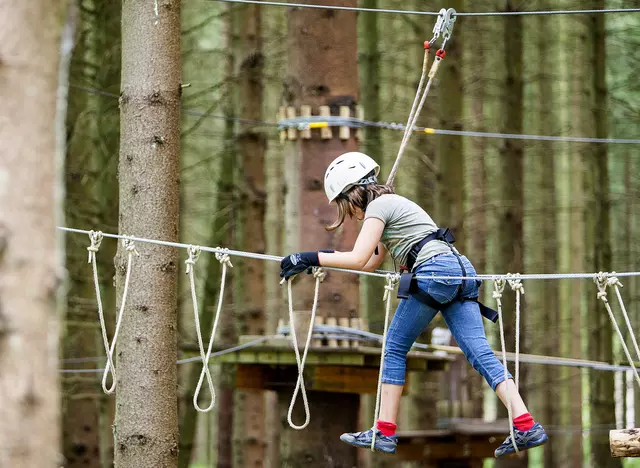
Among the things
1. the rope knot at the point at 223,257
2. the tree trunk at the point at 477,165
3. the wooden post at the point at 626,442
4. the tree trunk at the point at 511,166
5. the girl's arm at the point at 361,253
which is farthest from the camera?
the tree trunk at the point at 477,165

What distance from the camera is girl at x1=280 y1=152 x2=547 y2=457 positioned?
14.5 ft

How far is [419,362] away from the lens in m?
6.01

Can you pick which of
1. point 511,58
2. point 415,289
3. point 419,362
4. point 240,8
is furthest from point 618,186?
point 415,289

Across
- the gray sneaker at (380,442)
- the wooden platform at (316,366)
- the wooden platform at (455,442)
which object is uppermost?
the wooden platform at (316,366)

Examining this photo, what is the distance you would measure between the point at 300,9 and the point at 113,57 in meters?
3.60

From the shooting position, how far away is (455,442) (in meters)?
6.89

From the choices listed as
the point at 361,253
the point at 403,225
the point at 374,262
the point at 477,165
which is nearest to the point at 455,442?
the point at 374,262

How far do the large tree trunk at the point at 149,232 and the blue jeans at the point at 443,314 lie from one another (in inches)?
36.8

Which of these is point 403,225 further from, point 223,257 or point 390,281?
point 223,257

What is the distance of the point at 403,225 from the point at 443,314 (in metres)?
0.41

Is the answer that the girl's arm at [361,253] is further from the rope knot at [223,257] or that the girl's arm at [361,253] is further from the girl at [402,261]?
the rope knot at [223,257]

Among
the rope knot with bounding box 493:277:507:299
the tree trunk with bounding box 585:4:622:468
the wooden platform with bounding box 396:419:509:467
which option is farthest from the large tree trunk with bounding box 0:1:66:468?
the tree trunk with bounding box 585:4:622:468

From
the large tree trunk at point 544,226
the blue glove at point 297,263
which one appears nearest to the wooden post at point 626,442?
the blue glove at point 297,263

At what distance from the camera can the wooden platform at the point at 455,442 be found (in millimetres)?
6812
